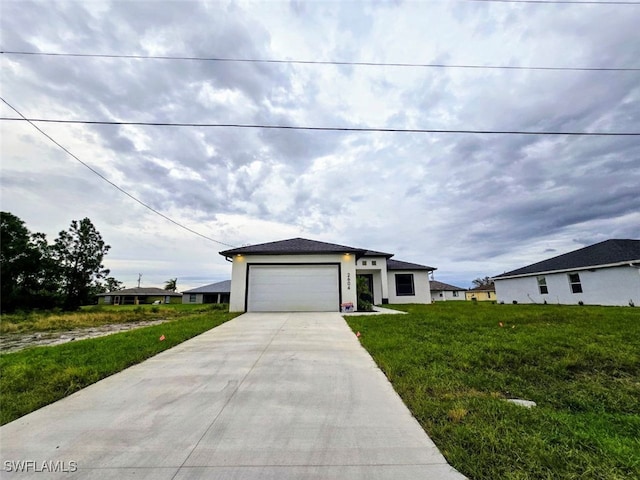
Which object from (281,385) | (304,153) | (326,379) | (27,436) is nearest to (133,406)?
(27,436)

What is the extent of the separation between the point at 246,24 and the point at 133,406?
25.0ft

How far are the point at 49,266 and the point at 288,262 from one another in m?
24.8

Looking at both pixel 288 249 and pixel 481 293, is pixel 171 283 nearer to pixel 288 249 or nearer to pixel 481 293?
pixel 288 249

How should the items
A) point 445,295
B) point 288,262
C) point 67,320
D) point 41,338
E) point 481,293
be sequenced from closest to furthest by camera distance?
1. point 41,338
2. point 288,262
3. point 67,320
4. point 445,295
5. point 481,293

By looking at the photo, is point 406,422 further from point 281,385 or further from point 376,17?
point 376,17

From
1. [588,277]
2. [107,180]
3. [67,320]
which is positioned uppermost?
[107,180]

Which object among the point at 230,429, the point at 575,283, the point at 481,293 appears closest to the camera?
the point at 230,429

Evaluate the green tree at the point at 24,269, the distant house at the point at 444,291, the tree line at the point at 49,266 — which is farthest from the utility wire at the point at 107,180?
the distant house at the point at 444,291

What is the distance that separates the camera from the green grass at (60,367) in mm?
3121

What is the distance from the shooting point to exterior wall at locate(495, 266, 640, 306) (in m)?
12.7

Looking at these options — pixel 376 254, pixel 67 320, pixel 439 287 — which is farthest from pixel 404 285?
pixel 439 287

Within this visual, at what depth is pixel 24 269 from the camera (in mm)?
22969

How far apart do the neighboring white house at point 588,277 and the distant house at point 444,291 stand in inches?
839

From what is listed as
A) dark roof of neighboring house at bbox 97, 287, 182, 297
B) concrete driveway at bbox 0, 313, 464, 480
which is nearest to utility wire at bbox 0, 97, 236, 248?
concrete driveway at bbox 0, 313, 464, 480
